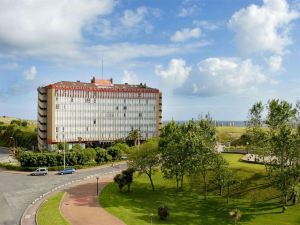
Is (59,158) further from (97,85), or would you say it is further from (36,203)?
(97,85)

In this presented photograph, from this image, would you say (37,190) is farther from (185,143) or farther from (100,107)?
(100,107)

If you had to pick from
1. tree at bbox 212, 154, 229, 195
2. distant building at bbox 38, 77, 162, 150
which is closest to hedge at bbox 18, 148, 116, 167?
distant building at bbox 38, 77, 162, 150

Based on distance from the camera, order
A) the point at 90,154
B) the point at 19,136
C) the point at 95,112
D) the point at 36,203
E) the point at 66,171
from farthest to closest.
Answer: the point at 19,136 → the point at 95,112 → the point at 90,154 → the point at 66,171 → the point at 36,203

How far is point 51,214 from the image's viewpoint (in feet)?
205

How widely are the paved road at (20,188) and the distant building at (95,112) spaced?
149 feet

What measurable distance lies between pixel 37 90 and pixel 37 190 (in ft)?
271

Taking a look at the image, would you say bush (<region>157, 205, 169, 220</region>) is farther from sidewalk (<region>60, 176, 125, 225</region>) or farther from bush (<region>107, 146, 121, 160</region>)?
bush (<region>107, 146, 121, 160</region>)

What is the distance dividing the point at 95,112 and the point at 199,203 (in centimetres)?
9312

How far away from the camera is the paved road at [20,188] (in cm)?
6500

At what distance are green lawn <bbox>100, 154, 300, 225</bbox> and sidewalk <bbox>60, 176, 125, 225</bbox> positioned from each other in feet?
5.66

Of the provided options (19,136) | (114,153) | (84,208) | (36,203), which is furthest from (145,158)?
(19,136)

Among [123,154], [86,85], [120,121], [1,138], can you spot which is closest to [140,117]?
[120,121]

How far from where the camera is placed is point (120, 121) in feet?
541

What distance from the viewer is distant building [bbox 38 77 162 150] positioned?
149 meters
